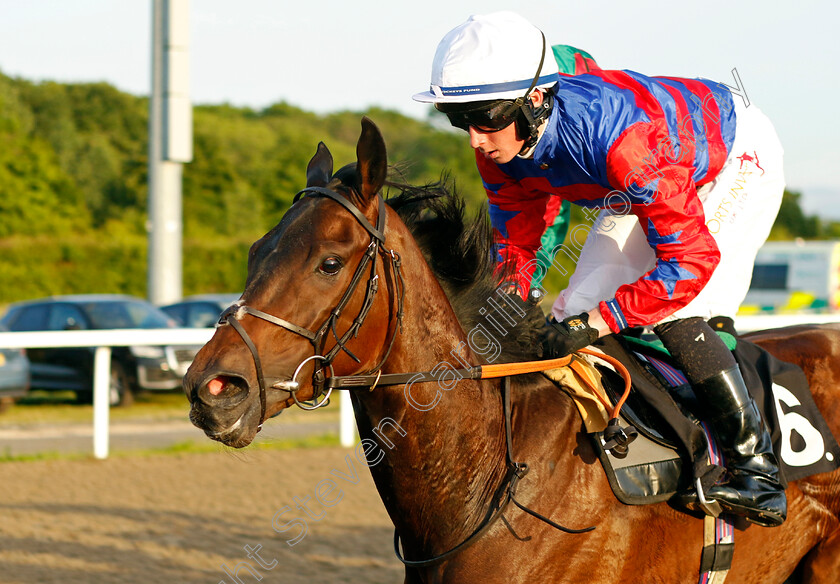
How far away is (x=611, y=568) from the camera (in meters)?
2.47

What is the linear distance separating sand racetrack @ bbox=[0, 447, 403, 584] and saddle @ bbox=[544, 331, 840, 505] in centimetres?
182

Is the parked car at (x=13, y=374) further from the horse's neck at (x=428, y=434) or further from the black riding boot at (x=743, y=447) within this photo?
the black riding boot at (x=743, y=447)

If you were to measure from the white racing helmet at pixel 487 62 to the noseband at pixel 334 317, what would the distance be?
1.25 ft

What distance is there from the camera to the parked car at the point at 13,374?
9906 mm

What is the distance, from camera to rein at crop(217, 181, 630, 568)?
213 cm

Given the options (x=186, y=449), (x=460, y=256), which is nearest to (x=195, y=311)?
(x=186, y=449)

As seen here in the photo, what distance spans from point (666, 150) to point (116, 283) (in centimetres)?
2239

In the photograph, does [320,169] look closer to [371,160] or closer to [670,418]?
[371,160]

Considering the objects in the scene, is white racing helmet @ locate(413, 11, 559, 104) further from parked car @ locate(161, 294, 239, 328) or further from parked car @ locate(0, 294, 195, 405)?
parked car @ locate(161, 294, 239, 328)

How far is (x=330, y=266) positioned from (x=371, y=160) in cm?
29

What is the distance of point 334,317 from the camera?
218 centimetres

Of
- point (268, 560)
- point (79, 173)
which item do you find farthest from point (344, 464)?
point (79, 173)

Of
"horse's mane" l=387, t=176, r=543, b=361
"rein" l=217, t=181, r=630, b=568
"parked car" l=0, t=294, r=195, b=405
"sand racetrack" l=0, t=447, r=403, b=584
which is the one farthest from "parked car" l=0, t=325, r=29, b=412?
"rein" l=217, t=181, r=630, b=568

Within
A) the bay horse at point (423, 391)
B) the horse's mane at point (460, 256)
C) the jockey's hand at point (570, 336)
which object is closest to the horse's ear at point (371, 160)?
the bay horse at point (423, 391)
